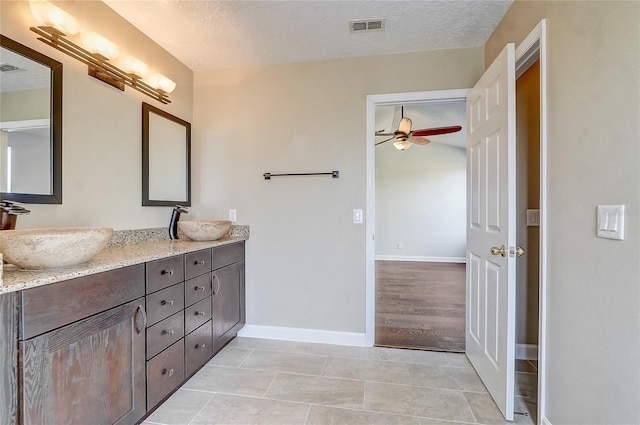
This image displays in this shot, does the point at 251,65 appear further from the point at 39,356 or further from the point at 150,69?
the point at 39,356

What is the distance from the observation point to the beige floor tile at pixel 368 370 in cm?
191

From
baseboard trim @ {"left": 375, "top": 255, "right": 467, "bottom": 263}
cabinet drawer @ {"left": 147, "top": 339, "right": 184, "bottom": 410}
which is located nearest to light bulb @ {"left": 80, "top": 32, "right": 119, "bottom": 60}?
cabinet drawer @ {"left": 147, "top": 339, "right": 184, "bottom": 410}

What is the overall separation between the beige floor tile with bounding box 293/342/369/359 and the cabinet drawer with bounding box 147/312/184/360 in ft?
3.19

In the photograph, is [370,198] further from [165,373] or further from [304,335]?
[165,373]

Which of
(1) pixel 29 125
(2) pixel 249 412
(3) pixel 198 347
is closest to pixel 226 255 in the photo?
(3) pixel 198 347

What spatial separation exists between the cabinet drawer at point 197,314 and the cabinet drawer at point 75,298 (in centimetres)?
44

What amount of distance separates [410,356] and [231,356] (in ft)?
4.49

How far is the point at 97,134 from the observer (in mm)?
1769

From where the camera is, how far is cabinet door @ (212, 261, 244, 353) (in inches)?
82.9

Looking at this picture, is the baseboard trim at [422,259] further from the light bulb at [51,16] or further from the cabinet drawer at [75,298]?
the light bulb at [51,16]

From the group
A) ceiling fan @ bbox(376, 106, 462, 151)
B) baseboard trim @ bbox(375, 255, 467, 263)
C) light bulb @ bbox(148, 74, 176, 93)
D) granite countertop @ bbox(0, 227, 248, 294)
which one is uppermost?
ceiling fan @ bbox(376, 106, 462, 151)

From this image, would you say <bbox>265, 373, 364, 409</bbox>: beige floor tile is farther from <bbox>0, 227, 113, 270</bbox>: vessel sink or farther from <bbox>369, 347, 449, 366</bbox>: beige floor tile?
<bbox>0, 227, 113, 270</bbox>: vessel sink

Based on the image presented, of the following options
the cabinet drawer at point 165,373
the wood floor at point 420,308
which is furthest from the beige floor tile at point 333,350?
the cabinet drawer at point 165,373

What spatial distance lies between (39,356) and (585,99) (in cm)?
224
